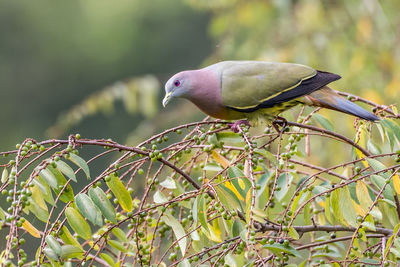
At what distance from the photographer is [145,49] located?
20047mm

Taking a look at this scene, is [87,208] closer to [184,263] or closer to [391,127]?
[184,263]

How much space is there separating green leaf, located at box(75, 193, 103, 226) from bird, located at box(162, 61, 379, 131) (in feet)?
2.95

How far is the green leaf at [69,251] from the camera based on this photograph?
171 cm

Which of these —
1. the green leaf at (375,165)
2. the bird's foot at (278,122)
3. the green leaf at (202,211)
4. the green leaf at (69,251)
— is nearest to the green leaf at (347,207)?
the green leaf at (375,165)

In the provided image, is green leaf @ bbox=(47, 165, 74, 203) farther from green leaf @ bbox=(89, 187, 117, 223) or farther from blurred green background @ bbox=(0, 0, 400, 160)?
blurred green background @ bbox=(0, 0, 400, 160)

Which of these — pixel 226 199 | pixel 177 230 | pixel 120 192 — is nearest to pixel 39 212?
pixel 120 192

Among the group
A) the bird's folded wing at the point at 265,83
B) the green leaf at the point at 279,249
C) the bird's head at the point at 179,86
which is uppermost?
the bird's head at the point at 179,86

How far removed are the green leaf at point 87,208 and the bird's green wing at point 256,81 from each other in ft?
3.05

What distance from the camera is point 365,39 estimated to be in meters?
4.43

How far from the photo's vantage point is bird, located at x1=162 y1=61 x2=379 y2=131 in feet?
8.30

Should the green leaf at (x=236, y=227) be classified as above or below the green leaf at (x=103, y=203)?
below

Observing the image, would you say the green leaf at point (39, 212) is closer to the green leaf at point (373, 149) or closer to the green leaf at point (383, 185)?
the green leaf at point (383, 185)

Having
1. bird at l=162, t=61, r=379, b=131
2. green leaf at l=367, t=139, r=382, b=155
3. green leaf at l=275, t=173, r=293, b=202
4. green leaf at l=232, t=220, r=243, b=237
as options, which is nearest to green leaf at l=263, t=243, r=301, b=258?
green leaf at l=232, t=220, r=243, b=237

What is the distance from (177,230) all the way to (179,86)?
89 centimetres
